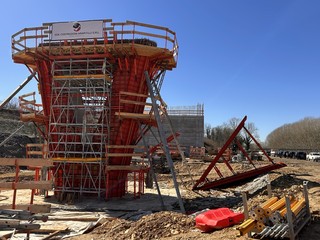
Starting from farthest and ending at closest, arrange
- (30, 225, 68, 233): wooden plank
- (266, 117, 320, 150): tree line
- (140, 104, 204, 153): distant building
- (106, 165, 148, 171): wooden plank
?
1. (266, 117, 320, 150): tree line
2. (140, 104, 204, 153): distant building
3. (106, 165, 148, 171): wooden plank
4. (30, 225, 68, 233): wooden plank

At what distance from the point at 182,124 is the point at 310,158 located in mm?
23740

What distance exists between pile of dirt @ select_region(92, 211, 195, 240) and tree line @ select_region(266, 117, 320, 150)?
95.8 m

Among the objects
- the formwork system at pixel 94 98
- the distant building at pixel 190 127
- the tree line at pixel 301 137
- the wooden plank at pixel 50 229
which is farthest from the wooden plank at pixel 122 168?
the tree line at pixel 301 137

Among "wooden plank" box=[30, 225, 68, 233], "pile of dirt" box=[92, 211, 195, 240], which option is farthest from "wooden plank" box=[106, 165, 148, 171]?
"pile of dirt" box=[92, 211, 195, 240]

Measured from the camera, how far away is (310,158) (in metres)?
58.5

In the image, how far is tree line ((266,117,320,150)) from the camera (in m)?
103

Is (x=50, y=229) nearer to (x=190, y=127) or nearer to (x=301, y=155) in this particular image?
(x=190, y=127)

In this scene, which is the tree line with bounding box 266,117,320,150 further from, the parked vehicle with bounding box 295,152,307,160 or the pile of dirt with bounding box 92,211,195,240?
the pile of dirt with bounding box 92,211,195,240

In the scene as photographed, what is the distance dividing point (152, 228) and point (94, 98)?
9784 millimetres

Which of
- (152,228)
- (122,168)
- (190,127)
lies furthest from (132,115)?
(190,127)

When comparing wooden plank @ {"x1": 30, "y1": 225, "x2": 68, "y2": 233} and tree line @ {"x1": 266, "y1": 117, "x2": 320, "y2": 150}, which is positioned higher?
tree line @ {"x1": 266, "y1": 117, "x2": 320, "y2": 150}

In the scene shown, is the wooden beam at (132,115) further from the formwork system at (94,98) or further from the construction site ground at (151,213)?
the construction site ground at (151,213)

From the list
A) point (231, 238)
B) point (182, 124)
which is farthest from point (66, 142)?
point (182, 124)

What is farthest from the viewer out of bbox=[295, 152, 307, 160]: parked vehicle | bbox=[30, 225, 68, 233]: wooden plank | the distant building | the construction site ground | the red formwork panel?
bbox=[295, 152, 307, 160]: parked vehicle
